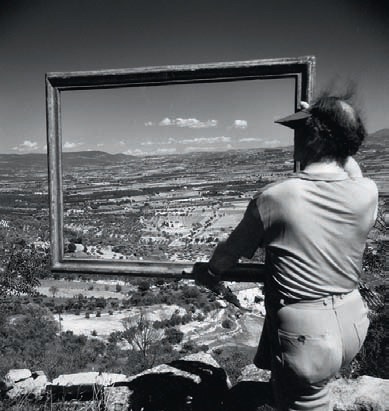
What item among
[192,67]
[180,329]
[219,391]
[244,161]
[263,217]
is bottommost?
[180,329]

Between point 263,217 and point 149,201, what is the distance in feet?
3.92

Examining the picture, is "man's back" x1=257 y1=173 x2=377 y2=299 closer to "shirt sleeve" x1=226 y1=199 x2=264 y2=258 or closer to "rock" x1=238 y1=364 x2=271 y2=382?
"shirt sleeve" x1=226 y1=199 x2=264 y2=258

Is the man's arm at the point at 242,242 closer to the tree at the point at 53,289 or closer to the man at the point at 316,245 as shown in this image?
the man at the point at 316,245

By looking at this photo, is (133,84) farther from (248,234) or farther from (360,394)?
(360,394)

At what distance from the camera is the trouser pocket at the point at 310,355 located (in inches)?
62.2

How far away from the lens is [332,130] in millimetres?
1656

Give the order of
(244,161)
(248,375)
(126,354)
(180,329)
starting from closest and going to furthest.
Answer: (244,161)
(248,375)
(126,354)
(180,329)

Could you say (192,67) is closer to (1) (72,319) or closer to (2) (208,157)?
(2) (208,157)

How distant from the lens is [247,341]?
28.9m

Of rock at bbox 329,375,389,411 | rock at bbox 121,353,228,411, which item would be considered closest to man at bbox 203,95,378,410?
rock at bbox 329,375,389,411

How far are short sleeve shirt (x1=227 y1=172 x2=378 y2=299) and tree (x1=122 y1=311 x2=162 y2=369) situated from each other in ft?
83.9

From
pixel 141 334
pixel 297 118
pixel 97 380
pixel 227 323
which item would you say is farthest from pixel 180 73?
pixel 227 323

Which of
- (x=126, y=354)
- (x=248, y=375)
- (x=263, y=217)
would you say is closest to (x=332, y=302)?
(x=263, y=217)

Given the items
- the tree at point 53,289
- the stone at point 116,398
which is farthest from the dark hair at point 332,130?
the tree at point 53,289
